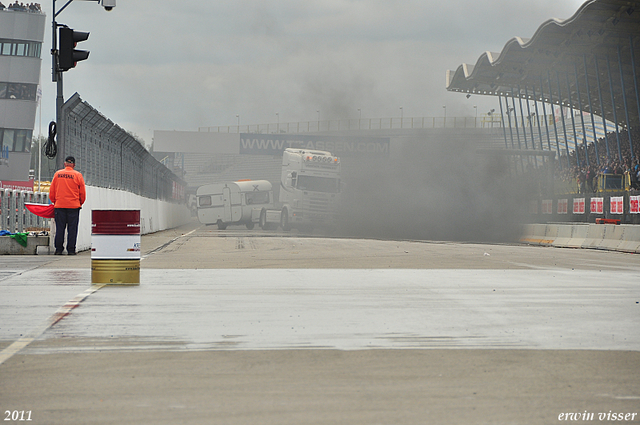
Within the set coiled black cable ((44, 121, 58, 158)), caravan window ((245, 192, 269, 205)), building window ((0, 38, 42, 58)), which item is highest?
building window ((0, 38, 42, 58))

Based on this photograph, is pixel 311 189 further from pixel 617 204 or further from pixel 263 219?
pixel 617 204

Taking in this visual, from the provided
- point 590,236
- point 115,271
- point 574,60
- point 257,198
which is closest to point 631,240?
point 590,236

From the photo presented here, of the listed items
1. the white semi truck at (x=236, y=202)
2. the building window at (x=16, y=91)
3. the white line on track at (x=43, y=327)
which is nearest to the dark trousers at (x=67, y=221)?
the white line on track at (x=43, y=327)

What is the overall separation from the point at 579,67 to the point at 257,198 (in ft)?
79.6

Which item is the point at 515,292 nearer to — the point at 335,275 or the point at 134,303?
the point at 335,275

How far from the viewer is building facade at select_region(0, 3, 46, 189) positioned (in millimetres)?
73375

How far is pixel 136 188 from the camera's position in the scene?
1069 inches

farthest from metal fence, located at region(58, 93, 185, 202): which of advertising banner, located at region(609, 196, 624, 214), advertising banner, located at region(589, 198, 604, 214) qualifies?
advertising banner, located at region(589, 198, 604, 214)

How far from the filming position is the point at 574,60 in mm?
47406

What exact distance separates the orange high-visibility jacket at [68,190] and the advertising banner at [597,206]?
2086 cm

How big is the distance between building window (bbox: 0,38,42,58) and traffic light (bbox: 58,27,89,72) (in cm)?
6780

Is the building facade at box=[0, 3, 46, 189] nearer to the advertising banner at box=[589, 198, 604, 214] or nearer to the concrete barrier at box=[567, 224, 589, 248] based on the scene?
the advertising banner at box=[589, 198, 604, 214]

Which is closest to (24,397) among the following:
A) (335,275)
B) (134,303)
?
(134,303)

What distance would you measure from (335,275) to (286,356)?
596 cm
